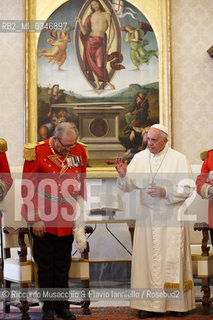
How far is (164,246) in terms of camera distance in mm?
5285

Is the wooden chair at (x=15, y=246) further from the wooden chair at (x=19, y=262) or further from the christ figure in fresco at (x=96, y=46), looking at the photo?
the christ figure in fresco at (x=96, y=46)

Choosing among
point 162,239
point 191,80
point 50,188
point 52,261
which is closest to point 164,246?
point 162,239

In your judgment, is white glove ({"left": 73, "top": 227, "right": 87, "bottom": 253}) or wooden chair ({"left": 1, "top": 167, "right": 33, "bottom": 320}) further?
wooden chair ({"left": 1, "top": 167, "right": 33, "bottom": 320})

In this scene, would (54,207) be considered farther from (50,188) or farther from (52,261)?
(52,261)

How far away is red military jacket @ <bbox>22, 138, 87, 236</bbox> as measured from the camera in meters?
4.78

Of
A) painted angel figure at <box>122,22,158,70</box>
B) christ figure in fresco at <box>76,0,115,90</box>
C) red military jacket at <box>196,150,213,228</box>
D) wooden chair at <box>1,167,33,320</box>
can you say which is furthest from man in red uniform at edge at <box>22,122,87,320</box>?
painted angel figure at <box>122,22,158,70</box>

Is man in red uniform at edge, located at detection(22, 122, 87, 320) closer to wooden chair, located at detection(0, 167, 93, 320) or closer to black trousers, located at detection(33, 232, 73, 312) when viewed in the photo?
black trousers, located at detection(33, 232, 73, 312)

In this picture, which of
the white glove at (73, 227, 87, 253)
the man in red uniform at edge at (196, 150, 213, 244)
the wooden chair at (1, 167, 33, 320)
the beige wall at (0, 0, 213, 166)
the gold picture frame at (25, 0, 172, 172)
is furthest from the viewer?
the beige wall at (0, 0, 213, 166)

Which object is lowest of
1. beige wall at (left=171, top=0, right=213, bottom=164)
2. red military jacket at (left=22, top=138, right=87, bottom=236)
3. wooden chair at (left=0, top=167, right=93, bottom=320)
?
wooden chair at (left=0, top=167, right=93, bottom=320)

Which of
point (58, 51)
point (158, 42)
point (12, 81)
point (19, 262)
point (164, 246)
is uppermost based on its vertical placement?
point (158, 42)

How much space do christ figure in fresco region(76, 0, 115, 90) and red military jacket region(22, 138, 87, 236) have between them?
2.84 m

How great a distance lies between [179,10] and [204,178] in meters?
3.32

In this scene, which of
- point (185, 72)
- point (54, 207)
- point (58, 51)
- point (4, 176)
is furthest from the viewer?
point (185, 72)

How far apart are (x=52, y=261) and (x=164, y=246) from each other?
1207 millimetres
